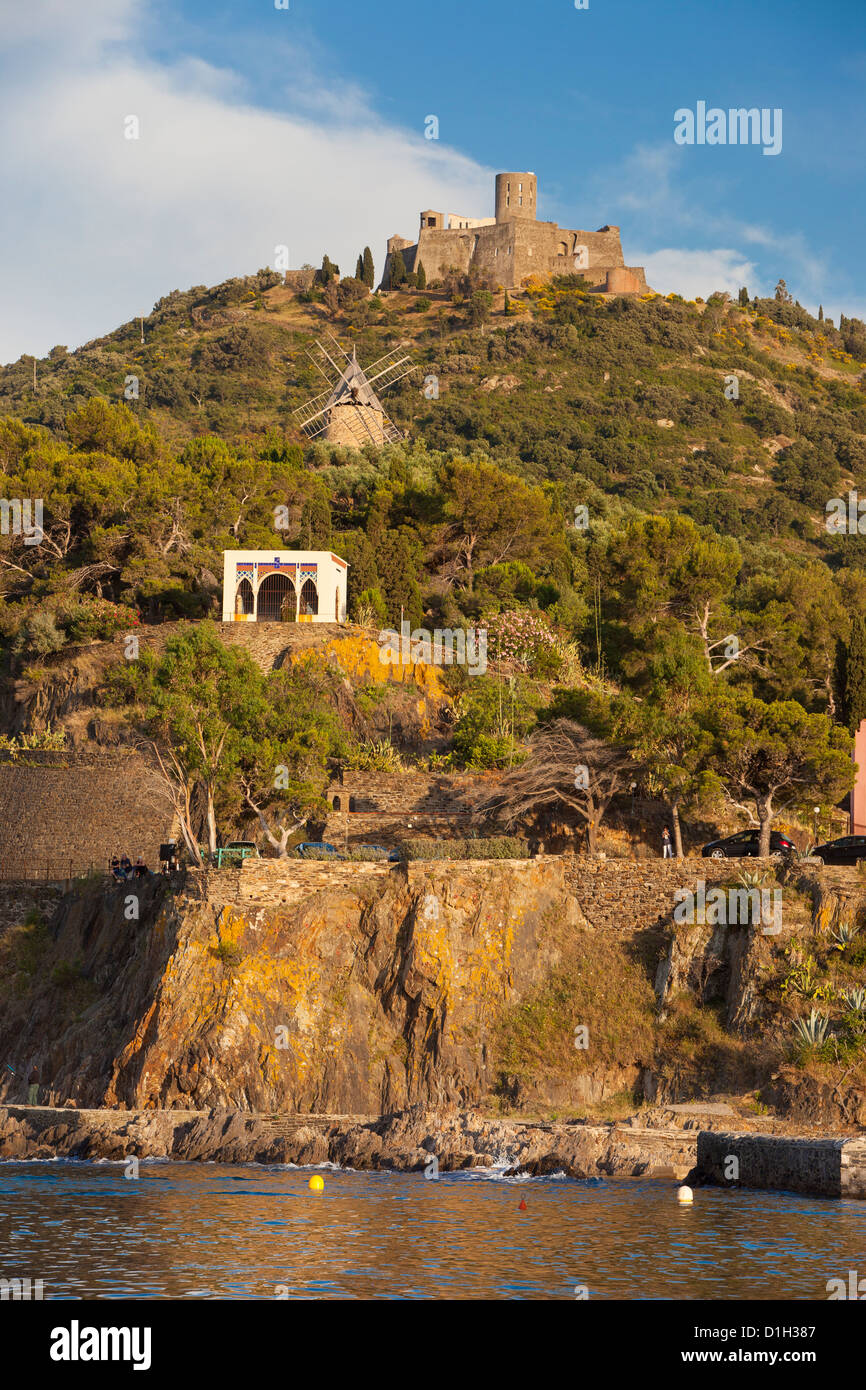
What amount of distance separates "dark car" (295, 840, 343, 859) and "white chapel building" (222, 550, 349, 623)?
1732 cm

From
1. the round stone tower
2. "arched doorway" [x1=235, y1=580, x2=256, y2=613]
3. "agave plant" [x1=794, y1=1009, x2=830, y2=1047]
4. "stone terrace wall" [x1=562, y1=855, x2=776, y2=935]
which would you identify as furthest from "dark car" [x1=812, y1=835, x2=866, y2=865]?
the round stone tower

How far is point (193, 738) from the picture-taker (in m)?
37.4

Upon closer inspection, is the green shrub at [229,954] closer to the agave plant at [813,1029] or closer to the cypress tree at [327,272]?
the agave plant at [813,1029]

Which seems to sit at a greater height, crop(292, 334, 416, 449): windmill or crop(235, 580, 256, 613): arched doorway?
crop(292, 334, 416, 449): windmill

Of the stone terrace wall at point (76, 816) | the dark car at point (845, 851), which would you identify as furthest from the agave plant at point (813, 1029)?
the stone terrace wall at point (76, 816)

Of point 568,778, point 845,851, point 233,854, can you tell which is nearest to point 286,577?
point 568,778

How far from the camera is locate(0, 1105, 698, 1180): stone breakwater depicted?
1099 inches

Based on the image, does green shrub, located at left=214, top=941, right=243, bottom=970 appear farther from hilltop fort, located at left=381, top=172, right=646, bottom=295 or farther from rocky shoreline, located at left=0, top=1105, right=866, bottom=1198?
hilltop fort, located at left=381, top=172, right=646, bottom=295

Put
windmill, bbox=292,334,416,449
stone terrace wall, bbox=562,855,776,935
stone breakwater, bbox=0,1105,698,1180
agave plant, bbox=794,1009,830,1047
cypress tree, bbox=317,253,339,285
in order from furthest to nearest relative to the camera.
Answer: cypress tree, bbox=317,253,339,285 → windmill, bbox=292,334,416,449 → stone terrace wall, bbox=562,855,776,935 → agave plant, bbox=794,1009,830,1047 → stone breakwater, bbox=0,1105,698,1180

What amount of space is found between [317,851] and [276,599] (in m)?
21.0

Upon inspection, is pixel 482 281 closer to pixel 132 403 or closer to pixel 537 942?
pixel 132 403

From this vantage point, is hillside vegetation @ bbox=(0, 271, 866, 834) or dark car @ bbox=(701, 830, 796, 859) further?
hillside vegetation @ bbox=(0, 271, 866, 834)

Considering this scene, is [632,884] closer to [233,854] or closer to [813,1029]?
[813,1029]

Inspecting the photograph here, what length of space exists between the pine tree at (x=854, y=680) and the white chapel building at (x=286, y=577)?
19.5 metres
